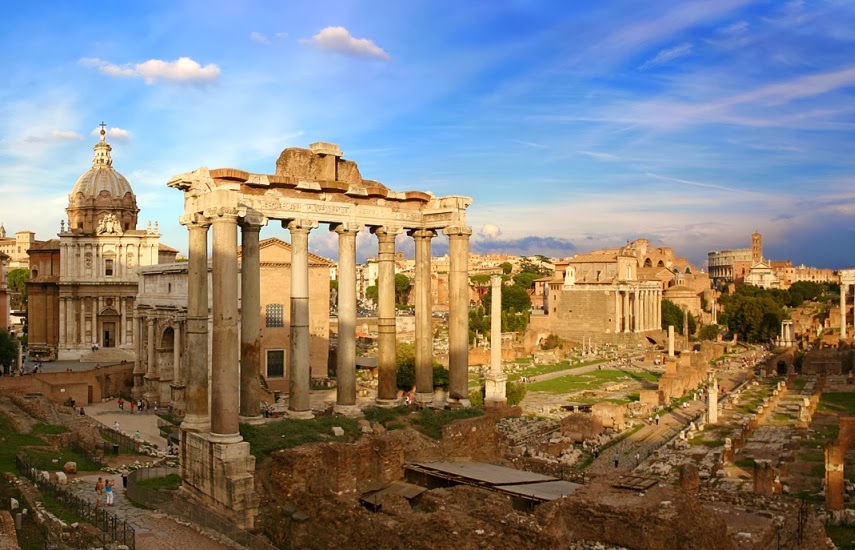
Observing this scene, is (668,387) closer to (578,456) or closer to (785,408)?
(785,408)

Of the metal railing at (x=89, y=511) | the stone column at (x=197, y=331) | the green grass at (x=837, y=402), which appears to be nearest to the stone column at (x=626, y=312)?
the green grass at (x=837, y=402)

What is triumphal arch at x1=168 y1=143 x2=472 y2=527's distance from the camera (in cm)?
1398

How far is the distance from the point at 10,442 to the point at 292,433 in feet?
40.0

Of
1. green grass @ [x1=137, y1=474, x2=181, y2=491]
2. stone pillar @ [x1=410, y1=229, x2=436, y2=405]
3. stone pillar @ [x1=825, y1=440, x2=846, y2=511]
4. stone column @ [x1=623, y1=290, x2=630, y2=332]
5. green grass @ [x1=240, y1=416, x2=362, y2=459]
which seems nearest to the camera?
green grass @ [x1=240, y1=416, x2=362, y2=459]

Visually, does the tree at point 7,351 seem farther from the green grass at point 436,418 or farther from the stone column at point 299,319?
the green grass at point 436,418

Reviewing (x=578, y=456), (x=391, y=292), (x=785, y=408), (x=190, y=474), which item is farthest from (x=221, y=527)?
(x=785, y=408)

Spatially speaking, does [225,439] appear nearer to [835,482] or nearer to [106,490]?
[106,490]

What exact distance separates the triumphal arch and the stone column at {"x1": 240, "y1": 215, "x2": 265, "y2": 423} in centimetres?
2

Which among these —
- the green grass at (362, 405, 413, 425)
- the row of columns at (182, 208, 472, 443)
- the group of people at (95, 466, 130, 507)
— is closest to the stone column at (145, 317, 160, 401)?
the group of people at (95, 466, 130, 507)

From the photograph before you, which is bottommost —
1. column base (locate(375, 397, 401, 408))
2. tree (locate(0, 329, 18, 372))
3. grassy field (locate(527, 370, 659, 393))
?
grassy field (locate(527, 370, 659, 393))

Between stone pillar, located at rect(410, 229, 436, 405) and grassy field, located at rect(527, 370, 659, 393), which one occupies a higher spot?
stone pillar, located at rect(410, 229, 436, 405)

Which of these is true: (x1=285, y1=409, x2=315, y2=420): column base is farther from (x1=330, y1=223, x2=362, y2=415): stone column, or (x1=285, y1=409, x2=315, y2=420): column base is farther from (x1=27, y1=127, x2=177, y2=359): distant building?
(x1=27, y1=127, x2=177, y2=359): distant building

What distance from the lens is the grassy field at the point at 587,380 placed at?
5122 cm

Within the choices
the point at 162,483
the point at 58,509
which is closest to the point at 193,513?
the point at 58,509
